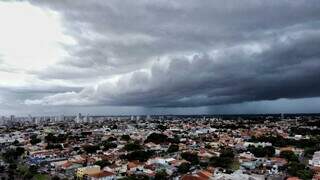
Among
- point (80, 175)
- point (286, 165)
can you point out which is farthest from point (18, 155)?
point (286, 165)

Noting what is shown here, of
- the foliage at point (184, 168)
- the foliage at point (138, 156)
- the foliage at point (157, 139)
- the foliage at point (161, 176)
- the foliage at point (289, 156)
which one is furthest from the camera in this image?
the foliage at point (157, 139)

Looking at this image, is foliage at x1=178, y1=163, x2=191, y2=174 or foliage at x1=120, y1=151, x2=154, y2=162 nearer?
foliage at x1=178, y1=163, x2=191, y2=174

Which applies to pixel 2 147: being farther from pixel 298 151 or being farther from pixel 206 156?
pixel 298 151

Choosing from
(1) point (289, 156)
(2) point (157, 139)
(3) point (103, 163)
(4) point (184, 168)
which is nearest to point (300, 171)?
(4) point (184, 168)

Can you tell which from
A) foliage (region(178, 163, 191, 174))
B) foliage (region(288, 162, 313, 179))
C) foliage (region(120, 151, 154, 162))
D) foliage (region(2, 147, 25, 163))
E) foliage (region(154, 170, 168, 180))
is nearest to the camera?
foliage (region(288, 162, 313, 179))

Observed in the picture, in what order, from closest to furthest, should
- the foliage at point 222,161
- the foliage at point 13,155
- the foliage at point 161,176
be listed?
the foliage at point 161,176 → the foliage at point 222,161 → the foliage at point 13,155

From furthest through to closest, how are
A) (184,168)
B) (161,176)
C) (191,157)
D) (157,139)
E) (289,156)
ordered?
(157,139) < (289,156) < (191,157) < (184,168) < (161,176)

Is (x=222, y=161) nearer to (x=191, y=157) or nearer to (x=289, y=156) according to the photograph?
(x=191, y=157)

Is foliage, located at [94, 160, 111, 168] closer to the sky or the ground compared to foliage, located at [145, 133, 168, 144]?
closer to the ground

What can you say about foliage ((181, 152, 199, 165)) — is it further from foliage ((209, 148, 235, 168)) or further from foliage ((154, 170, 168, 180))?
foliage ((154, 170, 168, 180))

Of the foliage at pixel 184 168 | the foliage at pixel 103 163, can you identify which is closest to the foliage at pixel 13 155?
the foliage at pixel 103 163

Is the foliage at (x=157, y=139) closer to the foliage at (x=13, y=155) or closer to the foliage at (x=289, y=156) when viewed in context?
→ the foliage at (x=13, y=155)

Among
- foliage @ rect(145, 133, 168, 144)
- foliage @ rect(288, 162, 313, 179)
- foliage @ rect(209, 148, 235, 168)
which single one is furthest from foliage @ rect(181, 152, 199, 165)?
foliage @ rect(145, 133, 168, 144)
